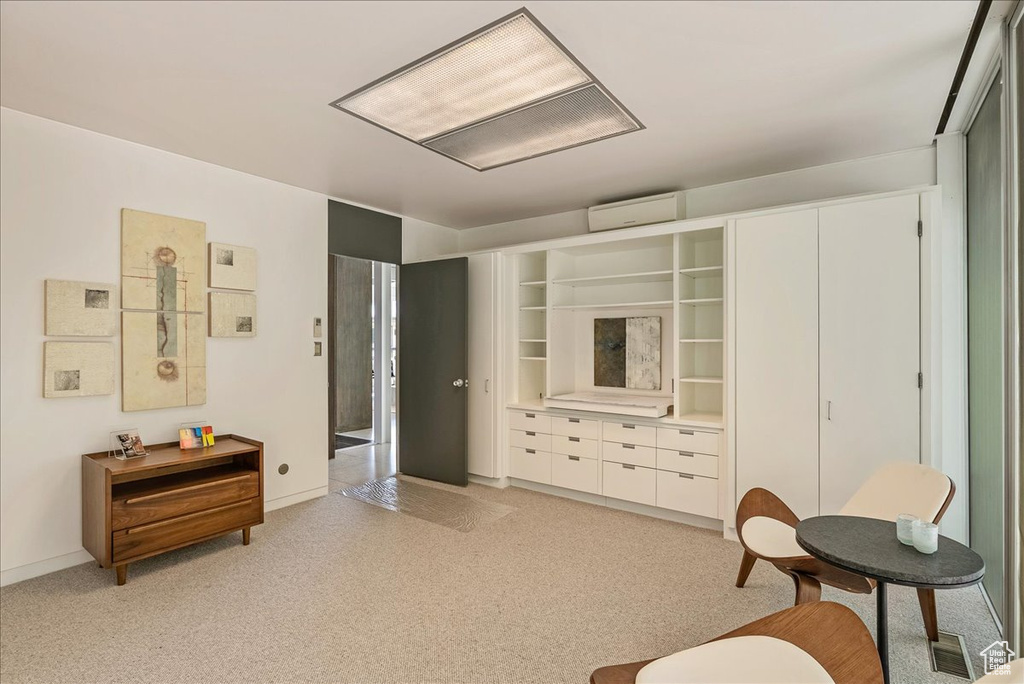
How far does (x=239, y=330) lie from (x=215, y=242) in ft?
2.24

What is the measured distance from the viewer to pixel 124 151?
Answer: 335cm

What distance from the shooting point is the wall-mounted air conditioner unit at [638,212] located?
4.27 metres

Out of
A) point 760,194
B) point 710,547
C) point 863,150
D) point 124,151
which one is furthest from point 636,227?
point 124,151

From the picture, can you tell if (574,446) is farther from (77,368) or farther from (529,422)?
(77,368)

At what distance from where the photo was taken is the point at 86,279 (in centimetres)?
320

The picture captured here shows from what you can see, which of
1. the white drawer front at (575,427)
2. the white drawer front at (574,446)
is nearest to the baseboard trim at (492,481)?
the white drawer front at (574,446)

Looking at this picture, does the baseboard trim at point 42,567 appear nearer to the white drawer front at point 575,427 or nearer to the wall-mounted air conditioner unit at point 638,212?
the white drawer front at point 575,427

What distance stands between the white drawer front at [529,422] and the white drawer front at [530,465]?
0.67 feet

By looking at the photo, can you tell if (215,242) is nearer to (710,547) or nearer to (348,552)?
(348,552)

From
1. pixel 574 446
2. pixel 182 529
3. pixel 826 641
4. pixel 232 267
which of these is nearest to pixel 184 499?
pixel 182 529

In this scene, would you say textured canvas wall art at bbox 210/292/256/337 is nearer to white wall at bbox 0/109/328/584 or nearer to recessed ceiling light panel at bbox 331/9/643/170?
white wall at bbox 0/109/328/584

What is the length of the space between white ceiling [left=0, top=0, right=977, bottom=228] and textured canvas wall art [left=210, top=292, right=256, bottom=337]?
3.27ft

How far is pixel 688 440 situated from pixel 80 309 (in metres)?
4.19

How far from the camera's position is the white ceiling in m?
2.05
